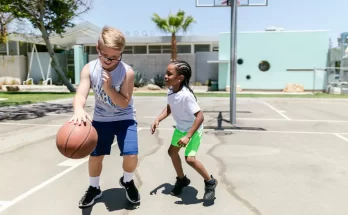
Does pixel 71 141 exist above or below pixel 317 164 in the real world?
above

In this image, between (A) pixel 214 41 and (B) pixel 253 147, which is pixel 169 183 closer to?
(B) pixel 253 147

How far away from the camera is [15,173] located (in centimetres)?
486

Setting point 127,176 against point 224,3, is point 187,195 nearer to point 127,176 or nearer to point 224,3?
point 127,176

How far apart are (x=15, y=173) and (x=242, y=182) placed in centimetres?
325

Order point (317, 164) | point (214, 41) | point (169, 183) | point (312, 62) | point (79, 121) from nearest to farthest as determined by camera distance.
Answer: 1. point (79, 121)
2. point (169, 183)
3. point (317, 164)
4. point (312, 62)
5. point (214, 41)

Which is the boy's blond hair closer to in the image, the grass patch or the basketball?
the basketball

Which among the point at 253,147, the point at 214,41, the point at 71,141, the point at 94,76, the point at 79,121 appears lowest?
the point at 253,147

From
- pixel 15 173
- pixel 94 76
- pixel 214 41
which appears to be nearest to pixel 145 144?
pixel 15 173

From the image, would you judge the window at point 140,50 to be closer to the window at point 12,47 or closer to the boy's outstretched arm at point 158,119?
the window at point 12,47

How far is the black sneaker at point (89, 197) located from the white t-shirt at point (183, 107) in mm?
1176

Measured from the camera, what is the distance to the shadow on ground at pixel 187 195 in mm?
3785

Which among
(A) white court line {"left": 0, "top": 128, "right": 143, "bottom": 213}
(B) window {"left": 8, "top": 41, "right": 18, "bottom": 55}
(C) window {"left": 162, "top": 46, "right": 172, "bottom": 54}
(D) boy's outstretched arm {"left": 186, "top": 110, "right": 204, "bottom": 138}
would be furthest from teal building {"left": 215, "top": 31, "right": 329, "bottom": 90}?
(D) boy's outstretched arm {"left": 186, "top": 110, "right": 204, "bottom": 138}

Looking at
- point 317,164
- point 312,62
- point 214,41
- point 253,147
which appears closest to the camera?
point 317,164

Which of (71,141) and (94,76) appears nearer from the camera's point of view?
(71,141)
